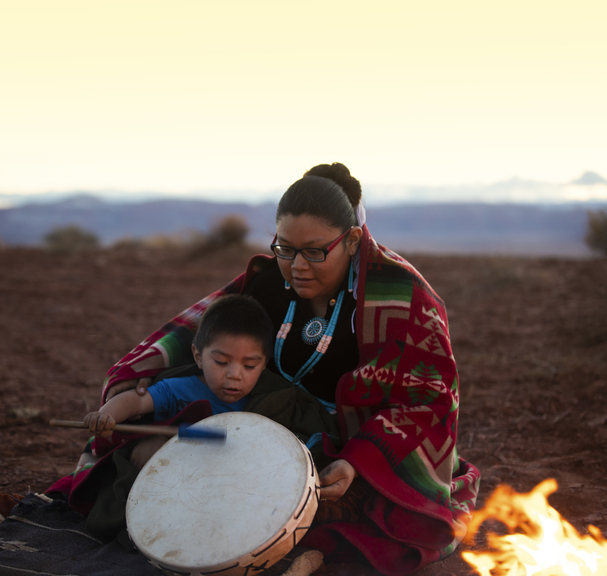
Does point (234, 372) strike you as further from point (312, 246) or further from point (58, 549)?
point (58, 549)

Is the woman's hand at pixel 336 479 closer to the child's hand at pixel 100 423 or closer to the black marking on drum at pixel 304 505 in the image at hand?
the black marking on drum at pixel 304 505

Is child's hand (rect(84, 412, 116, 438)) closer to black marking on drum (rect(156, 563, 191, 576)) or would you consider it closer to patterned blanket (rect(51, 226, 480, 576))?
patterned blanket (rect(51, 226, 480, 576))

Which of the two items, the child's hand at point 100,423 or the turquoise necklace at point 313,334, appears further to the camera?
the turquoise necklace at point 313,334

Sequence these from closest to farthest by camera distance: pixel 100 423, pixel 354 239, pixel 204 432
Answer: pixel 204 432 → pixel 100 423 → pixel 354 239

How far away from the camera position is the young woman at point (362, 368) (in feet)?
8.88

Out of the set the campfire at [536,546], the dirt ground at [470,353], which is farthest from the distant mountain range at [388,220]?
the campfire at [536,546]

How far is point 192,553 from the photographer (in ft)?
7.17

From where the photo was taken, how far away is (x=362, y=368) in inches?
116

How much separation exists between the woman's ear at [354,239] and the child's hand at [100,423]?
1.42m

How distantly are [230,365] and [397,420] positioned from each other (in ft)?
2.69

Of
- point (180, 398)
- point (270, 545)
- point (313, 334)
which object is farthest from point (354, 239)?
point (270, 545)

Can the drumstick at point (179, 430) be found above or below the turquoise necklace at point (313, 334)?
below

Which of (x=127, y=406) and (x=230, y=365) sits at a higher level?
(x=230, y=365)

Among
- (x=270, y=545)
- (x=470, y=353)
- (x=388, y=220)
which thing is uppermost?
(x=270, y=545)
